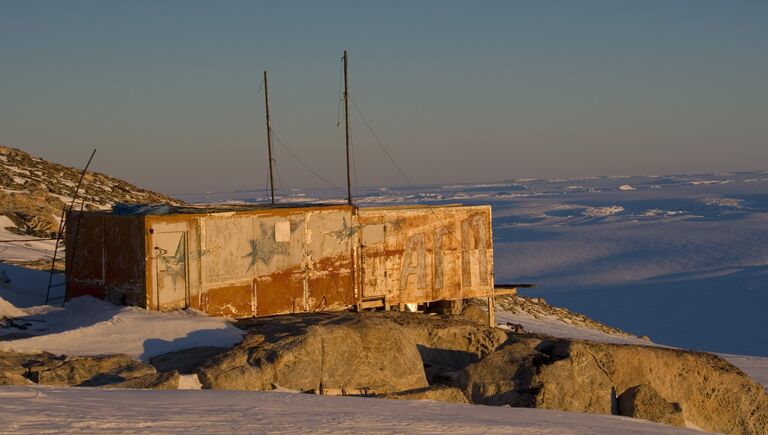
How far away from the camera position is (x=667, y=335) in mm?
47062

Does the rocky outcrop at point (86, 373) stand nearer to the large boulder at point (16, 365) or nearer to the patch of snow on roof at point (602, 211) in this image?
the large boulder at point (16, 365)

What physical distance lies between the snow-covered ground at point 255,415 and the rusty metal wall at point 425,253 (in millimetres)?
8822

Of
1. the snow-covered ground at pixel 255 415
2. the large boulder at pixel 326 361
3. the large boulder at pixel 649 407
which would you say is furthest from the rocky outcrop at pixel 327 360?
the large boulder at pixel 649 407

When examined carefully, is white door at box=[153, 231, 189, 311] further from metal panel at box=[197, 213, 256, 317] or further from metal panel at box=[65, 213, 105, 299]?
metal panel at box=[65, 213, 105, 299]

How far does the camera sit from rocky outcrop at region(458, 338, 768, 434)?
15.0 metres

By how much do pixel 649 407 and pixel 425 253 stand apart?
7.77 metres

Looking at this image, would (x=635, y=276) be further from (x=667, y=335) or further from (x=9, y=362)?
(x=9, y=362)

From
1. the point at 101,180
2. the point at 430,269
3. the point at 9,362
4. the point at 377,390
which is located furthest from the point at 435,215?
the point at 101,180

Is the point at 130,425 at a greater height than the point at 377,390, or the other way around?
the point at 130,425

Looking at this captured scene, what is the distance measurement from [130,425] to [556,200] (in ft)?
499

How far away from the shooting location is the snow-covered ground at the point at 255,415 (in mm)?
8734

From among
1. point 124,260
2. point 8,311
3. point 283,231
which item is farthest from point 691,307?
point 8,311

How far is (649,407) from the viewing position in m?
14.8

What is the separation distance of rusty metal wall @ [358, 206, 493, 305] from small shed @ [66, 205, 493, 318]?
23mm
